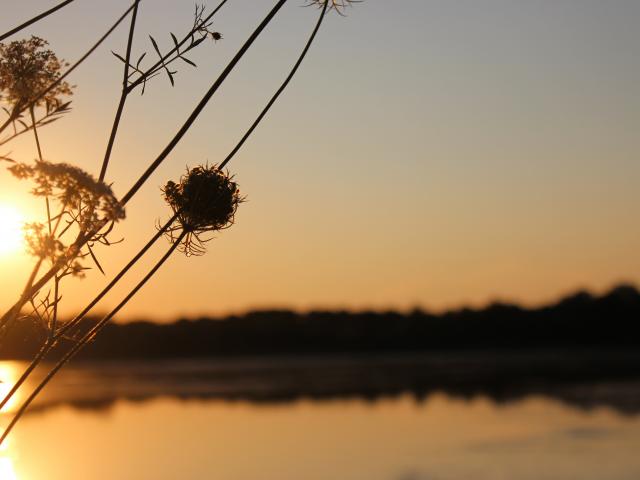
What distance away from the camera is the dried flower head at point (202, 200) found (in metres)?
2.87

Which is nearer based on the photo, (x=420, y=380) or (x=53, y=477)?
(x=53, y=477)

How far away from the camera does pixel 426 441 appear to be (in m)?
29.3

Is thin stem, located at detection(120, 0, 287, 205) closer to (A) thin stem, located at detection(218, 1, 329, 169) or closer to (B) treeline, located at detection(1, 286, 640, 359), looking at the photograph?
(A) thin stem, located at detection(218, 1, 329, 169)

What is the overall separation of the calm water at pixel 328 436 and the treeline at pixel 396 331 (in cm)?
3918

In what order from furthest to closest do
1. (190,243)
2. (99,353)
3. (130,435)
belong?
(99,353)
(130,435)
(190,243)

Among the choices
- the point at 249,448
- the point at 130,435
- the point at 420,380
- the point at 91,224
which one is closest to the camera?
the point at 91,224

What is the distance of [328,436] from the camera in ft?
99.4

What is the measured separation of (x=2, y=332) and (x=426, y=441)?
28.5m

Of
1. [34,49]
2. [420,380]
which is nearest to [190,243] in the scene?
[34,49]

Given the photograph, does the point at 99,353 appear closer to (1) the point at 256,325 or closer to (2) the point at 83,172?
(1) the point at 256,325

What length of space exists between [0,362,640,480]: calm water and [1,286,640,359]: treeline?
129ft

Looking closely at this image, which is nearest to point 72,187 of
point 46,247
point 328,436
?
point 46,247

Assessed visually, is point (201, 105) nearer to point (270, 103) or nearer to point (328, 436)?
point (270, 103)

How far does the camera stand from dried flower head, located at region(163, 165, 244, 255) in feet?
9.40
